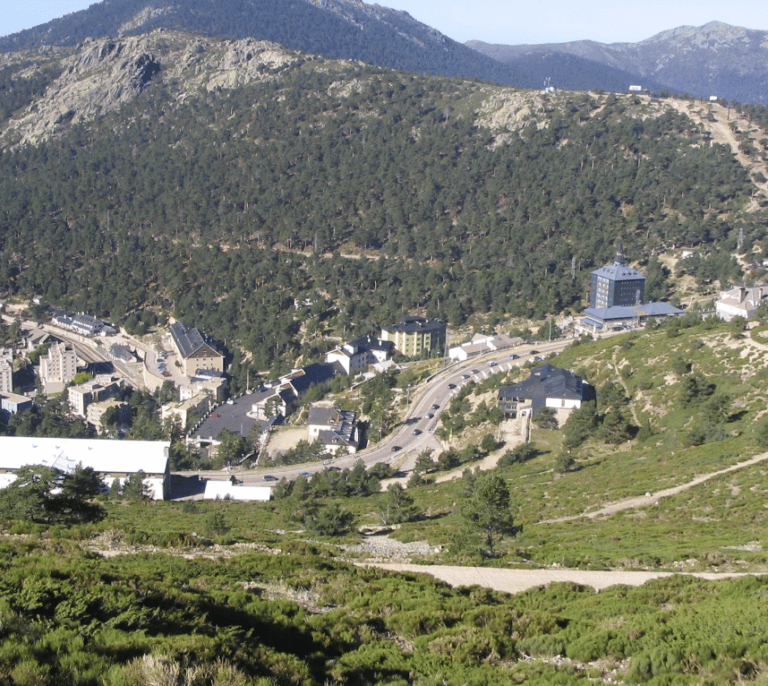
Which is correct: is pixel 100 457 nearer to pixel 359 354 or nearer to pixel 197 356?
pixel 359 354

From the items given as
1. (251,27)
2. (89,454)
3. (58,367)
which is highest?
Answer: (251,27)

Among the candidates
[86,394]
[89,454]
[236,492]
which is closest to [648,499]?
[236,492]

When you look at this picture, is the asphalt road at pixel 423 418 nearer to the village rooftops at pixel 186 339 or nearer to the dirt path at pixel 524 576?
the village rooftops at pixel 186 339

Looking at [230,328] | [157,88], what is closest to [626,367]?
[230,328]

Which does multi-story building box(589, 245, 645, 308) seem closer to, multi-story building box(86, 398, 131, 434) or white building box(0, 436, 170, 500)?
multi-story building box(86, 398, 131, 434)

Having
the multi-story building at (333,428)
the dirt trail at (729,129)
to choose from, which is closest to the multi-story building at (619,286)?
the dirt trail at (729,129)

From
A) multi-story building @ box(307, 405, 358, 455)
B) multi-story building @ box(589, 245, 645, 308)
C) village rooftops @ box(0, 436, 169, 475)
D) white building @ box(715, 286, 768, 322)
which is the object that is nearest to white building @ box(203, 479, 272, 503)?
village rooftops @ box(0, 436, 169, 475)
